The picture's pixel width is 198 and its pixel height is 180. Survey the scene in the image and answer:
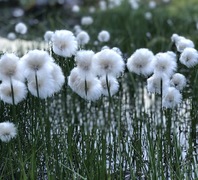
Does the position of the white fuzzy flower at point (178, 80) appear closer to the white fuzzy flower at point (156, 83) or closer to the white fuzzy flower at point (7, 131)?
the white fuzzy flower at point (156, 83)

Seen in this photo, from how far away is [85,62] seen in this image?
243 centimetres

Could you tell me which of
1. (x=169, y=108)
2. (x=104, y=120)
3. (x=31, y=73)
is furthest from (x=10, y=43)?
(x=31, y=73)

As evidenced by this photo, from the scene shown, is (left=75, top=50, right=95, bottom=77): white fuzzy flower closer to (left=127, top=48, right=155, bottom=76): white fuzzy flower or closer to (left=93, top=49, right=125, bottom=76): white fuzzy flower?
(left=93, top=49, right=125, bottom=76): white fuzzy flower

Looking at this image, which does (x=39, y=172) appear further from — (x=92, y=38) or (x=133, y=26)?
(x=133, y=26)

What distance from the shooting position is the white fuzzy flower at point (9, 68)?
2254mm

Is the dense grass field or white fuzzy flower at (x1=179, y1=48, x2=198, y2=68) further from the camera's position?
white fuzzy flower at (x1=179, y1=48, x2=198, y2=68)

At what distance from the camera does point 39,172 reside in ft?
8.99

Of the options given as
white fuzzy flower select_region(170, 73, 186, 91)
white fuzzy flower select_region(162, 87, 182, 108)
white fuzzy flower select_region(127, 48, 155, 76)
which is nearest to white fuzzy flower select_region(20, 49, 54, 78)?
white fuzzy flower select_region(127, 48, 155, 76)

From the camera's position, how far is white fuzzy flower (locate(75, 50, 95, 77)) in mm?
2426

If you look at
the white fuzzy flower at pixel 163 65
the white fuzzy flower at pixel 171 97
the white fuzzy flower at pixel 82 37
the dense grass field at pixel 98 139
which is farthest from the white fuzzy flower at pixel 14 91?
the white fuzzy flower at pixel 82 37

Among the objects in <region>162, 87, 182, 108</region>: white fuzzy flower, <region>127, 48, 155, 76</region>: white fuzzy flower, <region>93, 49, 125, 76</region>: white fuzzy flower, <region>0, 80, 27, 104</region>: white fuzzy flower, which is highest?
<region>127, 48, 155, 76</region>: white fuzzy flower

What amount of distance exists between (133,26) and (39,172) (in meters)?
5.19

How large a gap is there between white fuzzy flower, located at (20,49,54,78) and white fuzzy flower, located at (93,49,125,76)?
0.74ft

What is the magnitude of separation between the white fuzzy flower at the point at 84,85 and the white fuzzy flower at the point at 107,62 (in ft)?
0.35
